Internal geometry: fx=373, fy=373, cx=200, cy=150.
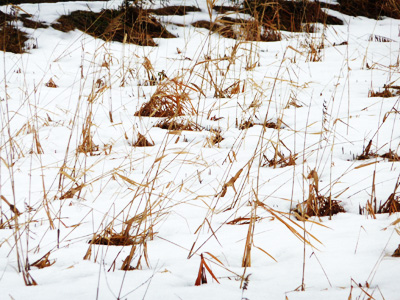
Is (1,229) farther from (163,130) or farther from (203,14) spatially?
(203,14)

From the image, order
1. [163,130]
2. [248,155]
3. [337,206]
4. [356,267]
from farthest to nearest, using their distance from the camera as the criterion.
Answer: [163,130], [248,155], [337,206], [356,267]

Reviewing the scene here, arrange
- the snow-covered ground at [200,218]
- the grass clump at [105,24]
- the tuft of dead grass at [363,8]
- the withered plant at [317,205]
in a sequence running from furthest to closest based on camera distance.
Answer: the tuft of dead grass at [363,8], the grass clump at [105,24], the withered plant at [317,205], the snow-covered ground at [200,218]

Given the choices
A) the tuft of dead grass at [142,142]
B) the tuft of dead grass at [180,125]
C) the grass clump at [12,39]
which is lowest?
the tuft of dead grass at [142,142]

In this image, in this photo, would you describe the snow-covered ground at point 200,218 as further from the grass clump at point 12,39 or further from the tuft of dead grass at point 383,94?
the grass clump at point 12,39

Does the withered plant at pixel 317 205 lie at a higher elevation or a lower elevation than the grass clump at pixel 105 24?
lower

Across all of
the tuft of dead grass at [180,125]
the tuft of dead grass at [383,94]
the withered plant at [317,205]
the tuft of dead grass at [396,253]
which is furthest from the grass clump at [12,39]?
the tuft of dead grass at [396,253]

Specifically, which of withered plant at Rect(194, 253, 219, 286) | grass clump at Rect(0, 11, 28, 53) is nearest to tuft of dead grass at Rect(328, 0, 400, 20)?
grass clump at Rect(0, 11, 28, 53)

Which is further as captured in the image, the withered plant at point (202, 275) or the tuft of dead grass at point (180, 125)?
the tuft of dead grass at point (180, 125)

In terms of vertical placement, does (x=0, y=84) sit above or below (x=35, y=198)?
above

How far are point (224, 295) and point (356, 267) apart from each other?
389 millimetres

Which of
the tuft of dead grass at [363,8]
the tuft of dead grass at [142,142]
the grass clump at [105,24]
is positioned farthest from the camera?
the tuft of dead grass at [363,8]

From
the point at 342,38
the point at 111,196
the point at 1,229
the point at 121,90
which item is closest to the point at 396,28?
the point at 342,38

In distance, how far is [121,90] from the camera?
10.9 ft

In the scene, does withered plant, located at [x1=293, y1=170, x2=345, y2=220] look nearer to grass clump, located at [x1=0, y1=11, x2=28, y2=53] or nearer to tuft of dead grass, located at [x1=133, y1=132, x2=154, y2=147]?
tuft of dead grass, located at [x1=133, y1=132, x2=154, y2=147]
